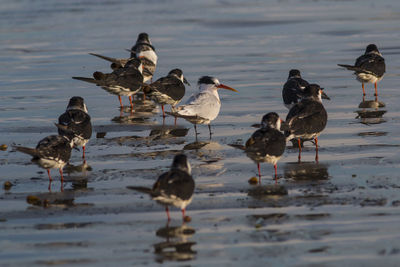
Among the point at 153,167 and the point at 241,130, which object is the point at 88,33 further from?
the point at 153,167

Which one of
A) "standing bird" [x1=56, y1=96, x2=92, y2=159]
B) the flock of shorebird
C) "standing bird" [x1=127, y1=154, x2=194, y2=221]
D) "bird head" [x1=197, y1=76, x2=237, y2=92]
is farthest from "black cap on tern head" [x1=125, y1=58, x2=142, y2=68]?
"standing bird" [x1=127, y1=154, x2=194, y2=221]

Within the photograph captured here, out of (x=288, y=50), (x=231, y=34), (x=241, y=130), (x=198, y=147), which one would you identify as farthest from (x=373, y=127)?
(x=231, y=34)

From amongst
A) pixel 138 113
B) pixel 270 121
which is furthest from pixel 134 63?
pixel 270 121

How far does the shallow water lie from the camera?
827 centimetres

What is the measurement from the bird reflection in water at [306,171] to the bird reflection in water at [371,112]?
3.26 meters

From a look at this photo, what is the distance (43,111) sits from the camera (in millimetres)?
16922

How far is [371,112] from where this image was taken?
15.8 meters

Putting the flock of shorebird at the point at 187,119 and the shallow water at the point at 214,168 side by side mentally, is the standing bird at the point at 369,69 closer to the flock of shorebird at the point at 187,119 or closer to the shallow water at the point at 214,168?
the flock of shorebird at the point at 187,119

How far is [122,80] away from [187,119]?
3.68 metres

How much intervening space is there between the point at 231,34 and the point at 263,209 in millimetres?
19389

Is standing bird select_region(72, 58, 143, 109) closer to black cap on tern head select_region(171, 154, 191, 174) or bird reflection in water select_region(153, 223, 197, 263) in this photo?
black cap on tern head select_region(171, 154, 191, 174)

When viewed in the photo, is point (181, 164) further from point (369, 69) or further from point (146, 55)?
point (146, 55)

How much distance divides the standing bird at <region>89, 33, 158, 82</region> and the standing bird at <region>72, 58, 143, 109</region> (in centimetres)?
182

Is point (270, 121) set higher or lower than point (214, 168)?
higher
